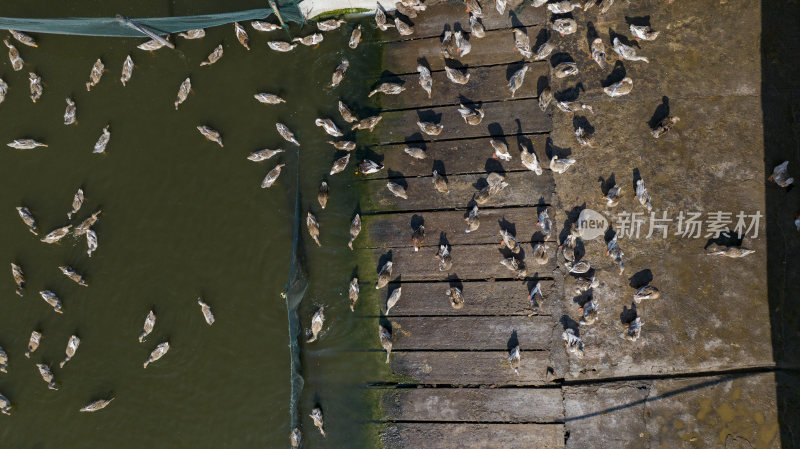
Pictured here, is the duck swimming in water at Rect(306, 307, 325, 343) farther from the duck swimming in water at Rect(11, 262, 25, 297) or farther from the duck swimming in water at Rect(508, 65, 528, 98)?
the duck swimming in water at Rect(11, 262, 25, 297)

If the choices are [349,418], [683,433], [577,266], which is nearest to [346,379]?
[349,418]

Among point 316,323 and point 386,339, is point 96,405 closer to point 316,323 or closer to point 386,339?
point 316,323

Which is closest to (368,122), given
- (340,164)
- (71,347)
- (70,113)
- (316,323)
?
(340,164)

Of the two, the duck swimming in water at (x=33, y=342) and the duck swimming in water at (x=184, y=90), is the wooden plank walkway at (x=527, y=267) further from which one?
the duck swimming in water at (x=33, y=342)

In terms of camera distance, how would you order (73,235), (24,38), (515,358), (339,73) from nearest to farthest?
(515,358)
(339,73)
(73,235)
(24,38)

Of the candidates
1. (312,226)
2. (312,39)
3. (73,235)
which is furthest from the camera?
(73,235)

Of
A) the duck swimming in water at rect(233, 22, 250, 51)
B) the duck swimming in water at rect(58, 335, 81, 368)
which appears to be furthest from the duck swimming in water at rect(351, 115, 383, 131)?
the duck swimming in water at rect(58, 335, 81, 368)

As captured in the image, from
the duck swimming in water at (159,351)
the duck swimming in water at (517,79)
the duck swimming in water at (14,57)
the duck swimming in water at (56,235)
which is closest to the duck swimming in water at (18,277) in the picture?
the duck swimming in water at (56,235)
